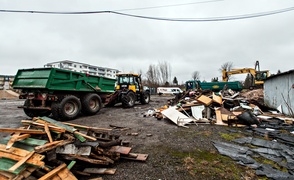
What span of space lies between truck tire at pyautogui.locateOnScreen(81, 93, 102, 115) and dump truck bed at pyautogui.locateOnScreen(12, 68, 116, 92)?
1.21ft

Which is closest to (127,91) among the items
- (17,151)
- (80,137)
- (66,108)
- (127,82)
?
(127,82)

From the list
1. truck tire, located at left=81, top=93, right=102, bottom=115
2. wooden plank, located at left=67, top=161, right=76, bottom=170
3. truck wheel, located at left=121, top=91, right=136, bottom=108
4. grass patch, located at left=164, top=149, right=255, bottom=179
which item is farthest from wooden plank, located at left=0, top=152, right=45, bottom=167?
truck wheel, located at left=121, top=91, right=136, bottom=108

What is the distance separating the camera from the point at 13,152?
241 centimetres

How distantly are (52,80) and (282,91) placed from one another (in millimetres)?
10667

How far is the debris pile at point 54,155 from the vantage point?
7.18 ft

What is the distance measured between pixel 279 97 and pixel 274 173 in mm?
7444

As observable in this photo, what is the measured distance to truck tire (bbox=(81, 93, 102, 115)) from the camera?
24.8 feet

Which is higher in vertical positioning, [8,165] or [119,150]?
[8,165]

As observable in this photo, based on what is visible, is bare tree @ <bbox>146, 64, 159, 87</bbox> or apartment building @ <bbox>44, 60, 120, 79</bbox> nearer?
bare tree @ <bbox>146, 64, 159, 87</bbox>

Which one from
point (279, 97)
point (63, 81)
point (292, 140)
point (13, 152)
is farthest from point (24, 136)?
point (279, 97)

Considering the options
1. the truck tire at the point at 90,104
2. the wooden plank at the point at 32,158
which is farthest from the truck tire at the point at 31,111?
the wooden plank at the point at 32,158

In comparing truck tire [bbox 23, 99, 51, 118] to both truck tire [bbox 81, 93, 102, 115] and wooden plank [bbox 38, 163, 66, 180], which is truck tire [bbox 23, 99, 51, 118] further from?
wooden plank [bbox 38, 163, 66, 180]

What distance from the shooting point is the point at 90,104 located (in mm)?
7949

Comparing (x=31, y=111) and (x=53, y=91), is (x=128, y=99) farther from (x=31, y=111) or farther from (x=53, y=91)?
(x=31, y=111)
